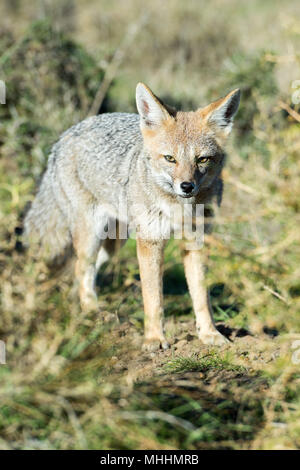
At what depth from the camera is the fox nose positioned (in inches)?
138

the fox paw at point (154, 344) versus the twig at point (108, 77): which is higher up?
the twig at point (108, 77)

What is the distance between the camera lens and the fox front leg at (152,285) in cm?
390

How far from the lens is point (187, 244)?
3959 millimetres

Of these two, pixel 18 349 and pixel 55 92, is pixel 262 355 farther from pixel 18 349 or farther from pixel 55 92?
pixel 55 92

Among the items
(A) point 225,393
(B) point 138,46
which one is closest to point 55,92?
(A) point 225,393

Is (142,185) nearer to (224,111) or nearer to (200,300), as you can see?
(224,111)

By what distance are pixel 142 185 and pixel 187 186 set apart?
61cm

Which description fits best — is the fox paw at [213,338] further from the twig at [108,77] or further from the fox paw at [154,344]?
the twig at [108,77]

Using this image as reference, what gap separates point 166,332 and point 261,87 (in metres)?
5.02

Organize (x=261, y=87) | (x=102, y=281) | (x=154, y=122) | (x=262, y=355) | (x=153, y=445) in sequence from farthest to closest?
(x=261, y=87) → (x=102, y=281) → (x=154, y=122) → (x=262, y=355) → (x=153, y=445)

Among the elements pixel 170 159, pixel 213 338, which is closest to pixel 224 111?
pixel 170 159

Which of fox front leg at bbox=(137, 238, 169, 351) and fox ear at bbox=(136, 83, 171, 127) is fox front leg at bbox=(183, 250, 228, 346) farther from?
fox ear at bbox=(136, 83, 171, 127)
